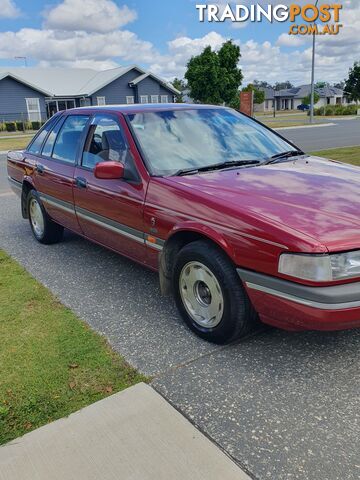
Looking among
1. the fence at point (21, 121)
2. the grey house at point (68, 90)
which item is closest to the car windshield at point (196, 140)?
the fence at point (21, 121)

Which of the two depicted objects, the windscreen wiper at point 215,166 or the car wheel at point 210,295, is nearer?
the car wheel at point 210,295

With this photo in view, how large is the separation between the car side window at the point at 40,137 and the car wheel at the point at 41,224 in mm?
524

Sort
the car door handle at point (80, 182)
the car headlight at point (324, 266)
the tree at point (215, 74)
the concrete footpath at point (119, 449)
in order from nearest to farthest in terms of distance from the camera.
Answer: the concrete footpath at point (119, 449) → the car headlight at point (324, 266) → the car door handle at point (80, 182) → the tree at point (215, 74)

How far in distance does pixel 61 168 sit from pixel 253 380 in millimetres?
3132

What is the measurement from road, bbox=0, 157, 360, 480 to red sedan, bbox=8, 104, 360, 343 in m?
0.26

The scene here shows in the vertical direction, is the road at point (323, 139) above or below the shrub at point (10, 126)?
below

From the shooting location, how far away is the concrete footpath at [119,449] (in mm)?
2189

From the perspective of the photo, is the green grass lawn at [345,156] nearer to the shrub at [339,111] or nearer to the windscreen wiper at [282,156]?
the windscreen wiper at [282,156]

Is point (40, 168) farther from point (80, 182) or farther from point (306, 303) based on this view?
point (306, 303)

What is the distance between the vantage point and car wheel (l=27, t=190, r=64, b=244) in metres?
5.70

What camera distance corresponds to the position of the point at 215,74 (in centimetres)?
3294

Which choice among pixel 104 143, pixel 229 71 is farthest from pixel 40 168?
pixel 229 71

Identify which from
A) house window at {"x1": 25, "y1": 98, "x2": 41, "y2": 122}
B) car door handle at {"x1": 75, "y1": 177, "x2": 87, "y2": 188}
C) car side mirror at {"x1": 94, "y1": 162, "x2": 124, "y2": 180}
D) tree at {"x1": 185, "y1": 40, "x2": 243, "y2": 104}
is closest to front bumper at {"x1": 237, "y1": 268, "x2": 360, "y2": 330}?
car side mirror at {"x1": 94, "y1": 162, "x2": 124, "y2": 180}

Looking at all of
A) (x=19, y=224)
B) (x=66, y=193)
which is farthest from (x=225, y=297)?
(x=19, y=224)
